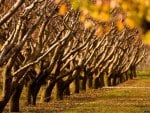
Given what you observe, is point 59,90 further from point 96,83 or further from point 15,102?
point 96,83

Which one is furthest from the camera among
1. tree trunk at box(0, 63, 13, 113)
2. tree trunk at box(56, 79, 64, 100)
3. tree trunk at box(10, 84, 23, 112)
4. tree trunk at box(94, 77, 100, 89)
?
tree trunk at box(94, 77, 100, 89)

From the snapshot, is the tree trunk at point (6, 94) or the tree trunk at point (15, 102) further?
the tree trunk at point (15, 102)

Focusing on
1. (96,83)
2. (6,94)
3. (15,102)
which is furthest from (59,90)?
(96,83)

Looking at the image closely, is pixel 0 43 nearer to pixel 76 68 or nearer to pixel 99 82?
pixel 76 68

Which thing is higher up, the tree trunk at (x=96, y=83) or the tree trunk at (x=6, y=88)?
the tree trunk at (x=96, y=83)

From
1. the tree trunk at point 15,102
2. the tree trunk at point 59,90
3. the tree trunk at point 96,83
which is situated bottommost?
the tree trunk at point 15,102

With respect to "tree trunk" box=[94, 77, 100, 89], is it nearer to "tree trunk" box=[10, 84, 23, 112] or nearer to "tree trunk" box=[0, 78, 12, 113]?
"tree trunk" box=[10, 84, 23, 112]

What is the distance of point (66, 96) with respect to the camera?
36.8 m

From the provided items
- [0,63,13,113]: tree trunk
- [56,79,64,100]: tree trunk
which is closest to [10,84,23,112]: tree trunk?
[0,63,13,113]: tree trunk

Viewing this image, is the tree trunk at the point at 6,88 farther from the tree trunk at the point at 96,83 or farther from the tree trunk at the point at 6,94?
the tree trunk at the point at 96,83

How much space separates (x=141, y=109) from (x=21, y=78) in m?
7.30

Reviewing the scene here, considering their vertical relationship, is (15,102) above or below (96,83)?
below

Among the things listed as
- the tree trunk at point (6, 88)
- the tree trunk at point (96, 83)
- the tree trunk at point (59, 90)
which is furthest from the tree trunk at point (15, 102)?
the tree trunk at point (96, 83)

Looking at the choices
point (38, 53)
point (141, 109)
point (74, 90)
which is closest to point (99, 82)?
point (74, 90)
